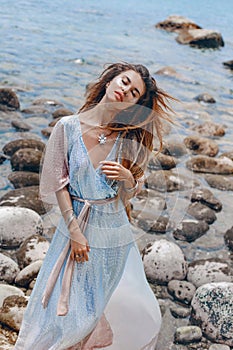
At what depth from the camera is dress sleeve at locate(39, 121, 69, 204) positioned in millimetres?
2715

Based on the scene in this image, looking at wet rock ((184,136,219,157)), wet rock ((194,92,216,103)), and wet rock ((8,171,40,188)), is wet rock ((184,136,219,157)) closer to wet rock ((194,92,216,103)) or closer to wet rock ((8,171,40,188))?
wet rock ((8,171,40,188))

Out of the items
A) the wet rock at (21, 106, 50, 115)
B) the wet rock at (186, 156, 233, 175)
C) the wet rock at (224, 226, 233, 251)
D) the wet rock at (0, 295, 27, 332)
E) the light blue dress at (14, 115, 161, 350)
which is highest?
the light blue dress at (14, 115, 161, 350)

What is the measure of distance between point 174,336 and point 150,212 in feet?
4.74

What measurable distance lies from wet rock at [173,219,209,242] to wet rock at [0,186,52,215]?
4.80 feet

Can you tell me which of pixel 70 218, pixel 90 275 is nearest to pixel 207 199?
pixel 90 275

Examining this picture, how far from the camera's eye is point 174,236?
572 centimetres

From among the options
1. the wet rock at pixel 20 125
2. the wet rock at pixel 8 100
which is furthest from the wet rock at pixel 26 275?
the wet rock at pixel 8 100

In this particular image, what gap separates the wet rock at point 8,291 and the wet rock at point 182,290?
131 cm

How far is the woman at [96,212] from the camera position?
2.71 m

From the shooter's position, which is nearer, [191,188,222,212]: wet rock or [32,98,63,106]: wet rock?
[191,188,222,212]: wet rock

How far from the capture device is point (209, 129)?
9773 mm

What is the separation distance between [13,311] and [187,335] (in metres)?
1.33

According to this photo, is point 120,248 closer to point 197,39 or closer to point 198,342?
point 198,342

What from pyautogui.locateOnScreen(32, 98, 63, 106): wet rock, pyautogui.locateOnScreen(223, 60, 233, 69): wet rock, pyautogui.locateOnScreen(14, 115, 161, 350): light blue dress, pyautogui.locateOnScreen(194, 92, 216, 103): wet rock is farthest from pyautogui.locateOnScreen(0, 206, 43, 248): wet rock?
pyautogui.locateOnScreen(223, 60, 233, 69): wet rock
